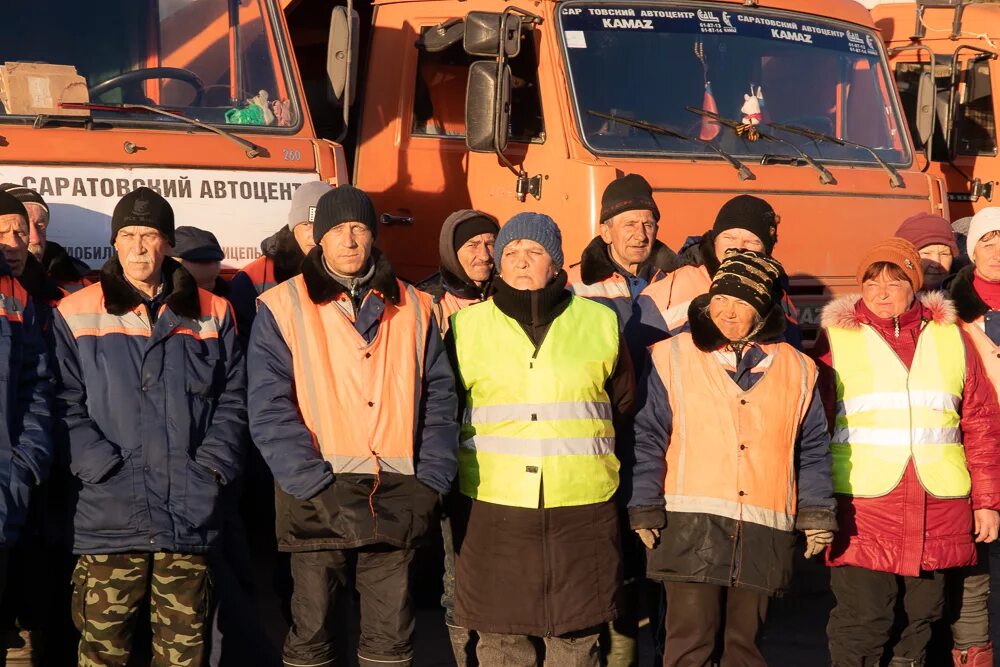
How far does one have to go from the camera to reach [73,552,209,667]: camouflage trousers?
15.3 ft

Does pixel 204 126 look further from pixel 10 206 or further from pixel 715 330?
pixel 715 330

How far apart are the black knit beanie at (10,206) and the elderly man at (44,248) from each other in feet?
0.43

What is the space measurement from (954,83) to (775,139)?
191cm

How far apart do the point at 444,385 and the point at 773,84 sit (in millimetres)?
3390

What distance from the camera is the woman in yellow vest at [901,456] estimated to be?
505cm

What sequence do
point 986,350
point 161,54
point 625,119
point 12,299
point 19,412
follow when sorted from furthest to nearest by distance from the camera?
point 625,119
point 161,54
point 986,350
point 12,299
point 19,412

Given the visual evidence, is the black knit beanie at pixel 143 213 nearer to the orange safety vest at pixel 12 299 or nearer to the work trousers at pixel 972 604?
the orange safety vest at pixel 12 299

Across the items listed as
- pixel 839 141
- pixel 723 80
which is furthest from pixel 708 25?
pixel 839 141

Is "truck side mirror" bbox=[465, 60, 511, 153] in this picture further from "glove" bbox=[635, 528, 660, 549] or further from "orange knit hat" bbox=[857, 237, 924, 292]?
"glove" bbox=[635, 528, 660, 549]

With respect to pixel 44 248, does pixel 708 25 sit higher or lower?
higher

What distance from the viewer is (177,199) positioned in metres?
6.06

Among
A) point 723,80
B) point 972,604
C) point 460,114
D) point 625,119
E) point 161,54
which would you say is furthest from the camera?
point 460,114

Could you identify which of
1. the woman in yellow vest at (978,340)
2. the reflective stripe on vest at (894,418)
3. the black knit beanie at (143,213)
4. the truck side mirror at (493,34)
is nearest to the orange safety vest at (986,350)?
the woman in yellow vest at (978,340)

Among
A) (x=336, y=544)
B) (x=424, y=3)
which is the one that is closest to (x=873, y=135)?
(x=424, y=3)
